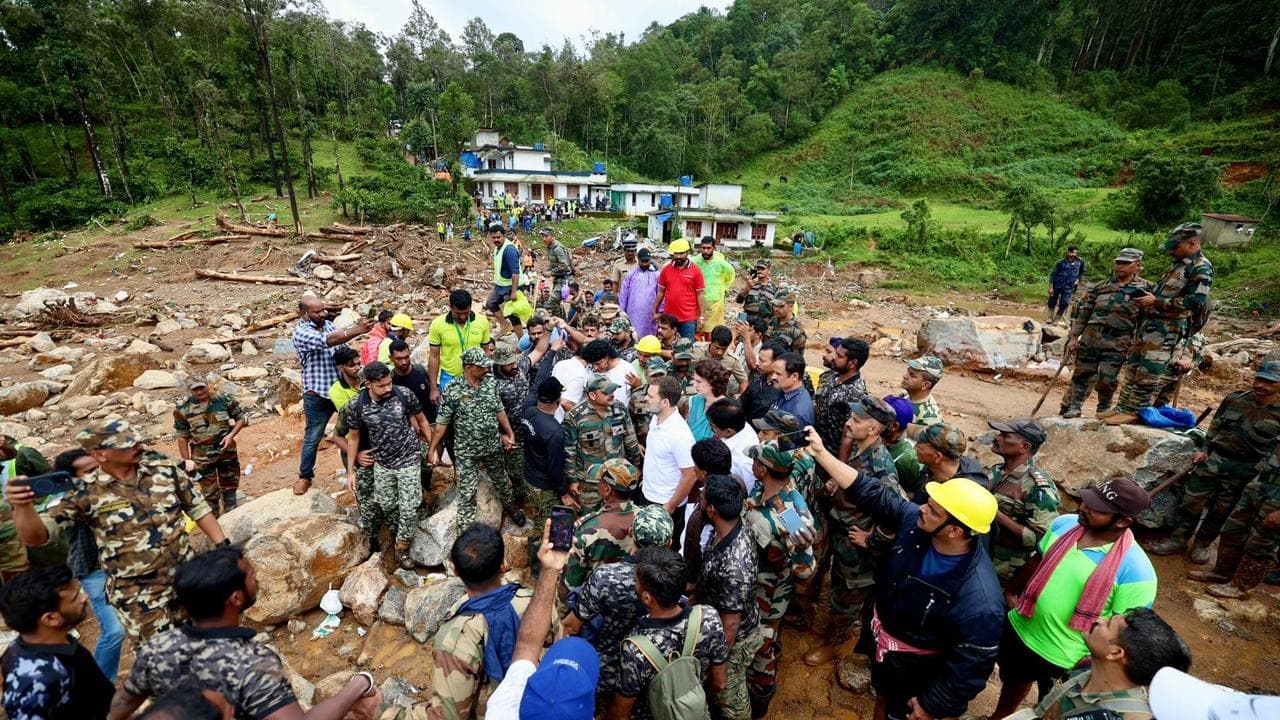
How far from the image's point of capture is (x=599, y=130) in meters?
56.5

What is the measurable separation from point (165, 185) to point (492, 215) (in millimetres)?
21724

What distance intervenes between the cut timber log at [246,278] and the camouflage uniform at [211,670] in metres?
17.8

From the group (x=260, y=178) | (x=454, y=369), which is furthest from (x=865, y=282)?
(x=260, y=178)


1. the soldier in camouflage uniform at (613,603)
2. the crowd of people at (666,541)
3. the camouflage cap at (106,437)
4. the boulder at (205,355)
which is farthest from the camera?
the boulder at (205,355)

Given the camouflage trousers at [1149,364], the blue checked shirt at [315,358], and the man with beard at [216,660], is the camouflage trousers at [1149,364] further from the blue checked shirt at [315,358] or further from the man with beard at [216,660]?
the blue checked shirt at [315,358]

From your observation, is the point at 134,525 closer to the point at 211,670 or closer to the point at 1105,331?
the point at 211,670

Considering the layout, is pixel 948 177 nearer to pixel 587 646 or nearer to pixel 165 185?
pixel 587 646

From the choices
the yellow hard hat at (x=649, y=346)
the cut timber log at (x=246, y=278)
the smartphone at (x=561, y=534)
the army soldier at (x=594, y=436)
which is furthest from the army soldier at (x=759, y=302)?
the cut timber log at (x=246, y=278)

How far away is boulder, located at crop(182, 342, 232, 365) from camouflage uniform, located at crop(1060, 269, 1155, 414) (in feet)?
49.8

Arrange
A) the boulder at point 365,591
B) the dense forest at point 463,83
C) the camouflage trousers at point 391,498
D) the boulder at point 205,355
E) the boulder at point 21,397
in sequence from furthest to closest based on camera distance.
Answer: the dense forest at point 463,83, the boulder at point 205,355, the boulder at point 21,397, the camouflage trousers at point 391,498, the boulder at point 365,591

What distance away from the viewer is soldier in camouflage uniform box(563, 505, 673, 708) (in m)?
2.77

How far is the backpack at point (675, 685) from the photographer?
2.36 m

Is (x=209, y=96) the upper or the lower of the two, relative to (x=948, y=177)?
upper

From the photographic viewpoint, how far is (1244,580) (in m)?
4.45
